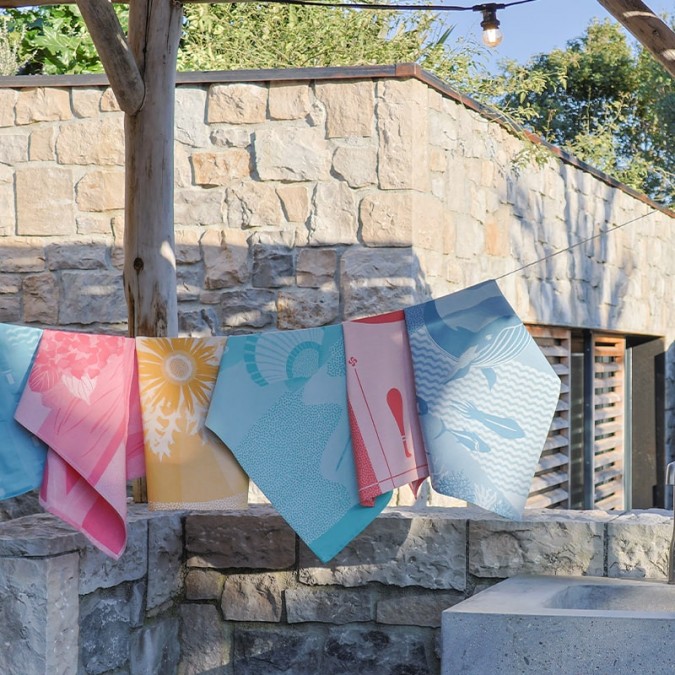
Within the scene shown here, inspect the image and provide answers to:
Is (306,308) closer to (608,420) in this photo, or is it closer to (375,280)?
(375,280)

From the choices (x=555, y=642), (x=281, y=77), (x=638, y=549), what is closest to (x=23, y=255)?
(x=281, y=77)

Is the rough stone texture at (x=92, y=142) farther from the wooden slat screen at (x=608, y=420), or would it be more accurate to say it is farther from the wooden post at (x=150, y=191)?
the wooden slat screen at (x=608, y=420)

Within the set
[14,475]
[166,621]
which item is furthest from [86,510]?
[166,621]

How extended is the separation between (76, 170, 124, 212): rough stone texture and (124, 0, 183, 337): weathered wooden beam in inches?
43.2

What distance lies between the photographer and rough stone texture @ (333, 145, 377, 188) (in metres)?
4.22

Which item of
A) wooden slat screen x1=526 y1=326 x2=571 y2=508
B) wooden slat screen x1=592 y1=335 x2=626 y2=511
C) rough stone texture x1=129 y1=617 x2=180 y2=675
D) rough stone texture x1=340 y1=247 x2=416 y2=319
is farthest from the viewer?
wooden slat screen x1=592 y1=335 x2=626 y2=511

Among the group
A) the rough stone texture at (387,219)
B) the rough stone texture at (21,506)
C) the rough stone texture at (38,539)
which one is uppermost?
the rough stone texture at (387,219)

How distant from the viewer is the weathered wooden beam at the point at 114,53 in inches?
124

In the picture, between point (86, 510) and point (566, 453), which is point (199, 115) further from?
point (566, 453)

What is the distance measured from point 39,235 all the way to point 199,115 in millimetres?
785

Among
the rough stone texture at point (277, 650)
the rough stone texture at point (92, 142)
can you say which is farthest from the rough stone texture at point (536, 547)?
the rough stone texture at point (92, 142)

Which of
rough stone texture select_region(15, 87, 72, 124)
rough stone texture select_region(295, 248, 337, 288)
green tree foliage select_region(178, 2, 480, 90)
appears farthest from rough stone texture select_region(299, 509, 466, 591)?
green tree foliage select_region(178, 2, 480, 90)

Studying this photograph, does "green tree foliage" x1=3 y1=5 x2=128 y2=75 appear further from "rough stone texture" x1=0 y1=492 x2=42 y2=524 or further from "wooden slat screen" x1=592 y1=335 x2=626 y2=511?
"rough stone texture" x1=0 y1=492 x2=42 y2=524

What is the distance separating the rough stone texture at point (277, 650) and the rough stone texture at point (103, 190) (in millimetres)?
1911
